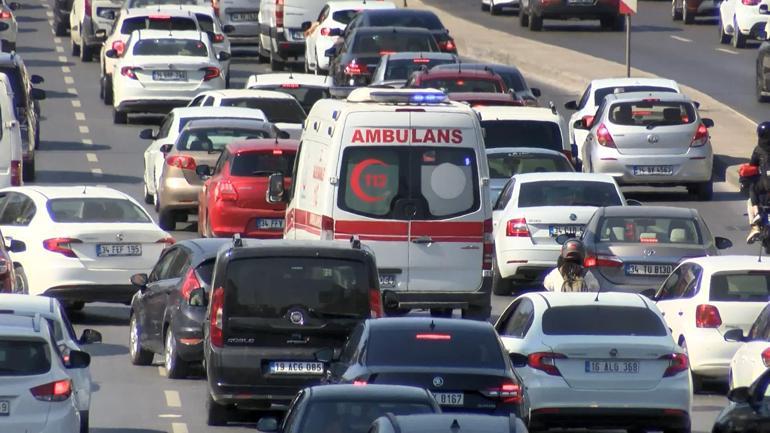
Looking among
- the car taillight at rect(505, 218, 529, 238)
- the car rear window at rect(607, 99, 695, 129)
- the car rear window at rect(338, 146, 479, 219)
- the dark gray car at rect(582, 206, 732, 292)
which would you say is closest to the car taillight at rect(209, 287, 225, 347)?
the car rear window at rect(338, 146, 479, 219)

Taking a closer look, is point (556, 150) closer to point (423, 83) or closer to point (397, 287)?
point (423, 83)

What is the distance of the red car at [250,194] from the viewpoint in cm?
2916

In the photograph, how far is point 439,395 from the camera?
1572cm

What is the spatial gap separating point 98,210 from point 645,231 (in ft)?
20.2

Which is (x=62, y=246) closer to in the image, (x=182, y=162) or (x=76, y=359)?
(x=182, y=162)

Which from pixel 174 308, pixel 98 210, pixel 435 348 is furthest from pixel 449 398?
pixel 98 210

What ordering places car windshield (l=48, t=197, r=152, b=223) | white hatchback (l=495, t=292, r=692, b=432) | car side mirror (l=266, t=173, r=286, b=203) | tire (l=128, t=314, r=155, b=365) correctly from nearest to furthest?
white hatchback (l=495, t=292, r=692, b=432)
tire (l=128, t=314, r=155, b=365)
car side mirror (l=266, t=173, r=286, b=203)
car windshield (l=48, t=197, r=152, b=223)

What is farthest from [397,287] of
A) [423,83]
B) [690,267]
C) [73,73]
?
[73,73]

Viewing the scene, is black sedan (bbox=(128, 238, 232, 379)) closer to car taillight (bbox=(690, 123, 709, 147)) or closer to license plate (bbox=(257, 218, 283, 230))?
license plate (bbox=(257, 218, 283, 230))

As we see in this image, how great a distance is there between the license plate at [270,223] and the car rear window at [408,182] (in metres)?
7.16

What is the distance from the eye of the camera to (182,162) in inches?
1260

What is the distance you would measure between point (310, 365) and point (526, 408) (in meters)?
2.57

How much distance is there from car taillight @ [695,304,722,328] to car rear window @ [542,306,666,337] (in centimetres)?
250

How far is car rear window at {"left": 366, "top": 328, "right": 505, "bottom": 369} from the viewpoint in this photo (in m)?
16.0
